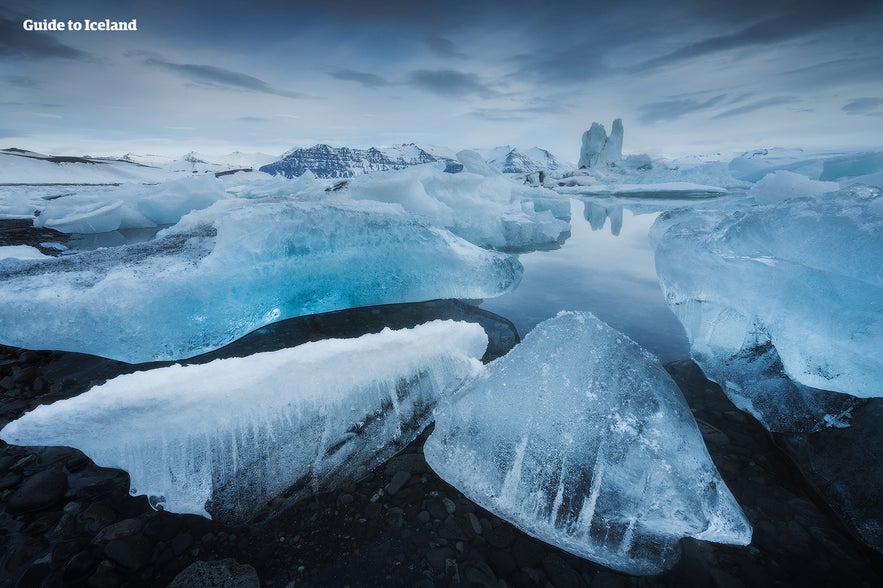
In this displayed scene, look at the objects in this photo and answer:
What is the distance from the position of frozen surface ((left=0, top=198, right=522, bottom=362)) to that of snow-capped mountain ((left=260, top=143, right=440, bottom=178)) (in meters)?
179

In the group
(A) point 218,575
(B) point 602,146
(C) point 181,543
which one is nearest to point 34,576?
(C) point 181,543

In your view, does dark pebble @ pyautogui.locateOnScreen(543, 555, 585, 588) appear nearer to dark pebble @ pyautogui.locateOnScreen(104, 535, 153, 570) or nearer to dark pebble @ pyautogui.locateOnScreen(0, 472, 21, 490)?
dark pebble @ pyautogui.locateOnScreen(104, 535, 153, 570)

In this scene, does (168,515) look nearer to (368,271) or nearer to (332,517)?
(332,517)

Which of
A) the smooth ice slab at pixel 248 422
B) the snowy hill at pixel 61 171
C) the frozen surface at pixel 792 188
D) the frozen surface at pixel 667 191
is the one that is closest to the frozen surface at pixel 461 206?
the frozen surface at pixel 792 188

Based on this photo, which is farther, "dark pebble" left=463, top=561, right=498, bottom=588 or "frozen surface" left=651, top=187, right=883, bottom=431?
"frozen surface" left=651, top=187, right=883, bottom=431

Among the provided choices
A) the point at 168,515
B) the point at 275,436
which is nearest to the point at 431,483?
the point at 275,436

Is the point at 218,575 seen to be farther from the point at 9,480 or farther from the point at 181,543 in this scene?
the point at 9,480

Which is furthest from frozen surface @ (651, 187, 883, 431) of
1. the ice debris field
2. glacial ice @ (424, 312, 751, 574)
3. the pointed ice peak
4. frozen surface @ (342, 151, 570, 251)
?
the pointed ice peak

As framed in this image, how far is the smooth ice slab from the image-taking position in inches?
57.4

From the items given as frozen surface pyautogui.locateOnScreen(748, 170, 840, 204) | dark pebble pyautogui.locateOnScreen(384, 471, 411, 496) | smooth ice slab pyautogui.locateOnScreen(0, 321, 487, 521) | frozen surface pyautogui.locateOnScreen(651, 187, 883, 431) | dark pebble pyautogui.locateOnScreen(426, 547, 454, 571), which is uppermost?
frozen surface pyautogui.locateOnScreen(748, 170, 840, 204)

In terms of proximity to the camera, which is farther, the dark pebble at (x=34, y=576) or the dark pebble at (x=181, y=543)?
the dark pebble at (x=181, y=543)

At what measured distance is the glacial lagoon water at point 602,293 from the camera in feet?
10.4

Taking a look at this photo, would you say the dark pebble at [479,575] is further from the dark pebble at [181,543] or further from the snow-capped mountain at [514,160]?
the snow-capped mountain at [514,160]

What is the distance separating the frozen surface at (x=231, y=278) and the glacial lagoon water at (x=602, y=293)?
0.44m
